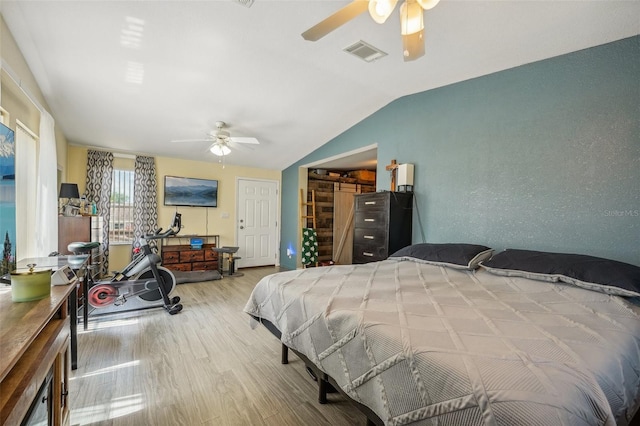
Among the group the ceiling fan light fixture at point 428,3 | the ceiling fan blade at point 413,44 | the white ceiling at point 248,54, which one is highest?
the white ceiling at point 248,54

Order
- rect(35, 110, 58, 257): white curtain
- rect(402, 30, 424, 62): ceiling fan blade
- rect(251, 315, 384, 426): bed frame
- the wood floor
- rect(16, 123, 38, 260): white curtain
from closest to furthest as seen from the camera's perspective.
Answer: rect(251, 315, 384, 426): bed frame → the wood floor → rect(402, 30, 424, 62): ceiling fan blade → rect(16, 123, 38, 260): white curtain → rect(35, 110, 58, 257): white curtain

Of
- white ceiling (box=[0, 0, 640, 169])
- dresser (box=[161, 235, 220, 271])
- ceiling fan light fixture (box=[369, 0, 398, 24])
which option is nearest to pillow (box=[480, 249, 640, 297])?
→ white ceiling (box=[0, 0, 640, 169])

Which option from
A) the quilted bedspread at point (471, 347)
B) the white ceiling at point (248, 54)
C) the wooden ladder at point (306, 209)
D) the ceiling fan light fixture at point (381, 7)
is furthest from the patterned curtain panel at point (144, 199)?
the ceiling fan light fixture at point (381, 7)

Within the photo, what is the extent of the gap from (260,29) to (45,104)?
2.84m

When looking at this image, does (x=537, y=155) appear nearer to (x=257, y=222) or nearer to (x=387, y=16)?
(x=387, y=16)

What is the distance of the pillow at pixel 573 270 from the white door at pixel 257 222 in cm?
480

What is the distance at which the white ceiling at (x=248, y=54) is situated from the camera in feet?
6.84

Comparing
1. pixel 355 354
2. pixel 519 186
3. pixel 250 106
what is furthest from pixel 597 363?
pixel 250 106

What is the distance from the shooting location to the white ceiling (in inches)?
82.1

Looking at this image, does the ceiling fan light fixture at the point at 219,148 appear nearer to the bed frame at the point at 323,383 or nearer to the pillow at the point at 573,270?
the bed frame at the point at 323,383

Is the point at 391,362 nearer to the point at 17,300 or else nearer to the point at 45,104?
the point at 17,300

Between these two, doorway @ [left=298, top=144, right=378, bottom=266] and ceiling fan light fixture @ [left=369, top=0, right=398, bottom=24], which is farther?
doorway @ [left=298, top=144, right=378, bottom=266]

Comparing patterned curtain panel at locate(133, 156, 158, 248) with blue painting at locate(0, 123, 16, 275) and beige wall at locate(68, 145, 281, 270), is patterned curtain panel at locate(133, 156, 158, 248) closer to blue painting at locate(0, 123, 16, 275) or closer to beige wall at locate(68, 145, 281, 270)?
beige wall at locate(68, 145, 281, 270)

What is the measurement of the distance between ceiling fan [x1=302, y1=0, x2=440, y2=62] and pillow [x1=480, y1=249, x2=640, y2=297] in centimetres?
177
